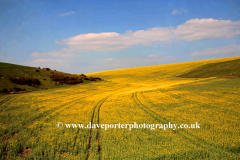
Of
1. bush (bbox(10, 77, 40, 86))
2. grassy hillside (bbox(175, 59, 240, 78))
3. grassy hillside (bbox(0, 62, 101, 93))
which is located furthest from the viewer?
grassy hillside (bbox(175, 59, 240, 78))

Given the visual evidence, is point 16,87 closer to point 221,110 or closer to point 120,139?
point 120,139

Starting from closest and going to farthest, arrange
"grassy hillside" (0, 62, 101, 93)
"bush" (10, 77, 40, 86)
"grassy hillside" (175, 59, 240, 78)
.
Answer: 1. "grassy hillside" (0, 62, 101, 93)
2. "bush" (10, 77, 40, 86)
3. "grassy hillside" (175, 59, 240, 78)

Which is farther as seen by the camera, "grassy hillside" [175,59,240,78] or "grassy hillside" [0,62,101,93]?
"grassy hillside" [175,59,240,78]

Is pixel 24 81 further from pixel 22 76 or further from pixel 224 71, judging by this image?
pixel 224 71

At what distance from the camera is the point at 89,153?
19.5 ft

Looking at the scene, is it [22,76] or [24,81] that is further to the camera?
[22,76]

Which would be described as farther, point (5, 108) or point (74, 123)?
point (5, 108)

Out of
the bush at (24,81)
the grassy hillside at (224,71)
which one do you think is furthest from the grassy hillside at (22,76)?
the grassy hillside at (224,71)

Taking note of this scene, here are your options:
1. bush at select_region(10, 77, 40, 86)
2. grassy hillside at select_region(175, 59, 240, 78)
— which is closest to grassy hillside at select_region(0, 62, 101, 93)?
bush at select_region(10, 77, 40, 86)

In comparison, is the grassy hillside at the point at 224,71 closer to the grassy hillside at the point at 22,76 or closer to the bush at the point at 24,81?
the grassy hillside at the point at 22,76

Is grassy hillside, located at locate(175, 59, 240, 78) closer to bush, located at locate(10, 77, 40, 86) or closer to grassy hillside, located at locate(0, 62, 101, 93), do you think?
grassy hillside, located at locate(0, 62, 101, 93)

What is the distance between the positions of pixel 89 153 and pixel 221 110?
33.8 feet

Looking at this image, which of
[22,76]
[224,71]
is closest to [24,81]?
[22,76]

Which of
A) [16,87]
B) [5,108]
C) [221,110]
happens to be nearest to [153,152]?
[221,110]
